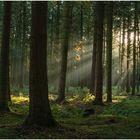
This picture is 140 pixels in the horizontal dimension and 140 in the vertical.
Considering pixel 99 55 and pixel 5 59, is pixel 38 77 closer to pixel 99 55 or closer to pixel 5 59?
pixel 5 59

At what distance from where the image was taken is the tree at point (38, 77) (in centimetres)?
1274

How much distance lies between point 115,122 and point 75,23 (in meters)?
29.8

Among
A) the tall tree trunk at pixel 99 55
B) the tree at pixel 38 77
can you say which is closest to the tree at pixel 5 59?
the tree at pixel 38 77

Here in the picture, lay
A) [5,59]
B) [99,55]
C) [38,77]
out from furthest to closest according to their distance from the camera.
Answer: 1. [99,55]
2. [5,59]
3. [38,77]

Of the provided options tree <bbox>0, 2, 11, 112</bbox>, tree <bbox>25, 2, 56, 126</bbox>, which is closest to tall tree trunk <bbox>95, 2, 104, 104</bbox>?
tree <bbox>0, 2, 11, 112</bbox>

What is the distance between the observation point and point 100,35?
23.6 m

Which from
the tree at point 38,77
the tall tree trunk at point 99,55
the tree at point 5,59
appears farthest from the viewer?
the tall tree trunk at point 99,55

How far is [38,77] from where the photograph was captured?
12812 millimetres

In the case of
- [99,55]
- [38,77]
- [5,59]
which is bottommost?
[38,77]

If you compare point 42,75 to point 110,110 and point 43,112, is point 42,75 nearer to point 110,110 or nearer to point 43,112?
point 43,112

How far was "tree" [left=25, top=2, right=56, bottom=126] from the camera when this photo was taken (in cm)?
1274

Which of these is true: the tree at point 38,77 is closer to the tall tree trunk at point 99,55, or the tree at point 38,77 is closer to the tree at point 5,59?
the tree at point 5,59

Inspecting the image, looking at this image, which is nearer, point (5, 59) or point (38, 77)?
point (38, 77)

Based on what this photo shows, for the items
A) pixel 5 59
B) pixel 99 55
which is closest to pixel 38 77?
pixel 5 59
